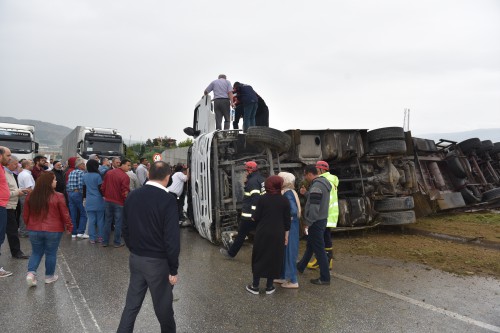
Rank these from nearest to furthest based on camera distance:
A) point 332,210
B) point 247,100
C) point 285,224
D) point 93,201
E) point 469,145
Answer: point 285,224 → point 332,210 → point 93,201 → point 247,100 → point 469,145

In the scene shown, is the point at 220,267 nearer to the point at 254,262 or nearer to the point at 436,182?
the point at 254,262

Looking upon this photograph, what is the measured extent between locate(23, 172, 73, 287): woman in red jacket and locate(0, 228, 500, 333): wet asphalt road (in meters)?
0.33

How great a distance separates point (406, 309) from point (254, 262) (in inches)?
66.5

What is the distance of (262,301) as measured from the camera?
4059 mm

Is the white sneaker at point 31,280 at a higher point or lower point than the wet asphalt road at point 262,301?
higher

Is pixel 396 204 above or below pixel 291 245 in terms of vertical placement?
above

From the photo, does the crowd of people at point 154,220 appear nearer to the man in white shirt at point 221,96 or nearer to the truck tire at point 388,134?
the man in white shirt at point 221,96

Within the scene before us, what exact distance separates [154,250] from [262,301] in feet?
5.90

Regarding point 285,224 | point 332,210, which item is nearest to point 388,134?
point 332,210

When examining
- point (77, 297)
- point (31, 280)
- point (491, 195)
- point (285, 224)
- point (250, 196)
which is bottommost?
point (77, 297)

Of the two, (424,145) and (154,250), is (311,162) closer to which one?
(424,145)

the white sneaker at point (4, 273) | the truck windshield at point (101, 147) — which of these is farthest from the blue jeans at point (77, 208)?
the truck windshield at point (101, 147)

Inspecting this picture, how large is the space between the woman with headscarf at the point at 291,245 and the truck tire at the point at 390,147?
3.11 m

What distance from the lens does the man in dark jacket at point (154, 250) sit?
2.74 m
